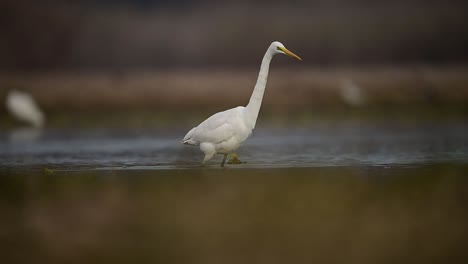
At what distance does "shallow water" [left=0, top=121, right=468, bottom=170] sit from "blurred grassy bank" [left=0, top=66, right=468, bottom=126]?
2845 mm

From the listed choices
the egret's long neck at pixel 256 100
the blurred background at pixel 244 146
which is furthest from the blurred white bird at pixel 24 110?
the egret's long neck at pixel 256 100

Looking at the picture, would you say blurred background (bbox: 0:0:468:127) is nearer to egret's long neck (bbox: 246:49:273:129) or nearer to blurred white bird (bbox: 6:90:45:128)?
blurred white bird (bbox: 6:90:45:128)

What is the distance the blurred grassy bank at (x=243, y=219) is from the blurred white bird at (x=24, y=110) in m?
13.2

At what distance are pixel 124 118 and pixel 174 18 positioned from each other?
87.5 feet

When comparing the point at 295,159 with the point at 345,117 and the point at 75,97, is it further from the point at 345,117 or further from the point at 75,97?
the point at 75,97

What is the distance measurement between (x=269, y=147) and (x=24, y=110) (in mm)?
9806

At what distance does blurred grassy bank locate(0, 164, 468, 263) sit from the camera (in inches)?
307

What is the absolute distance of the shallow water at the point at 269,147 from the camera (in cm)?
1425

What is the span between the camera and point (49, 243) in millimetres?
8391

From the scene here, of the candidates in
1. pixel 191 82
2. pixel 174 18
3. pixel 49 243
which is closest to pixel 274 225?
pixel 49 243

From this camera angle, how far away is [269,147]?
17469 millimetres

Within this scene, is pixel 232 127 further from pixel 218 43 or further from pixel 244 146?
pixel 218 43

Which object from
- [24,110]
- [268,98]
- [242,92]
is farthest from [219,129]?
[242,92]

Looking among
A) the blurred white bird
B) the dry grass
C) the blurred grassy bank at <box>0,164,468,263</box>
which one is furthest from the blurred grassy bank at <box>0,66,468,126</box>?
the blurred grassy bank at <box>0,164,468,263</box>
